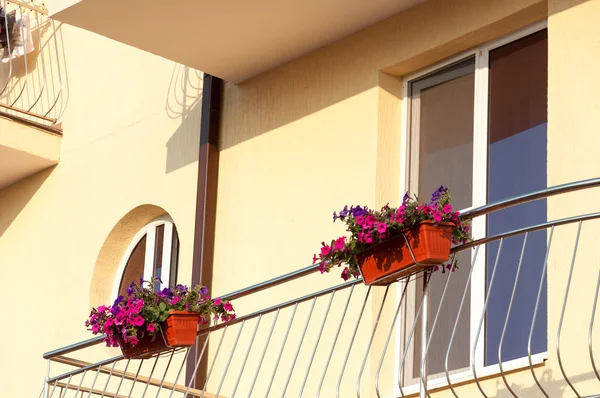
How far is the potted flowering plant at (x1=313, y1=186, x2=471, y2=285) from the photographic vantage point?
5645 millimetres

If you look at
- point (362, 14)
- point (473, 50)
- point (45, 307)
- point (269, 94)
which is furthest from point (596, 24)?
point (45, 307)

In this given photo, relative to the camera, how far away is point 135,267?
996 centimetres

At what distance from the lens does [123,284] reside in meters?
9.98

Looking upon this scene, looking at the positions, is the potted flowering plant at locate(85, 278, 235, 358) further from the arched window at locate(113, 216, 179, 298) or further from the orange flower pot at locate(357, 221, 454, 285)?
the arched window at locate(113, 216, 179, 298)

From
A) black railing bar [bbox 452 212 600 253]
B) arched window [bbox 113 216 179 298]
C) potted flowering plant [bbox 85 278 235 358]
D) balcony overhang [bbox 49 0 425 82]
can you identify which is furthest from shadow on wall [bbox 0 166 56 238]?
black railing bar [bbox 452 212 600 253]

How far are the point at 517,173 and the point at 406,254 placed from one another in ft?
5.52

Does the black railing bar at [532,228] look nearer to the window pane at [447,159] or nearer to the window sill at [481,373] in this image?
the window sill at [481,373]

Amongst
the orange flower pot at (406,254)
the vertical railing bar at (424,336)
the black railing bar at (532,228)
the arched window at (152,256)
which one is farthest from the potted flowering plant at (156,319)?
the arched window at (152,256)

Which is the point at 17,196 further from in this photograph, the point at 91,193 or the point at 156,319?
the point at 156,319

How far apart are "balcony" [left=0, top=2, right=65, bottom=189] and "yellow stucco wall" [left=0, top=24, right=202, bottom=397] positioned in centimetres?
14

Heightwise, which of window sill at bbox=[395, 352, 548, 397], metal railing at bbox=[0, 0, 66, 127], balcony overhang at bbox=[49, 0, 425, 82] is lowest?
window sill at bbox=[395, 352, 548, 397]

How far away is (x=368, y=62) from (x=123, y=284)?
10.7ft

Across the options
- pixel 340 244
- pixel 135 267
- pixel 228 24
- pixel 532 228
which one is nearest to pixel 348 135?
pixel 228 24

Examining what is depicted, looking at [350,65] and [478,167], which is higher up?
[350,65]
